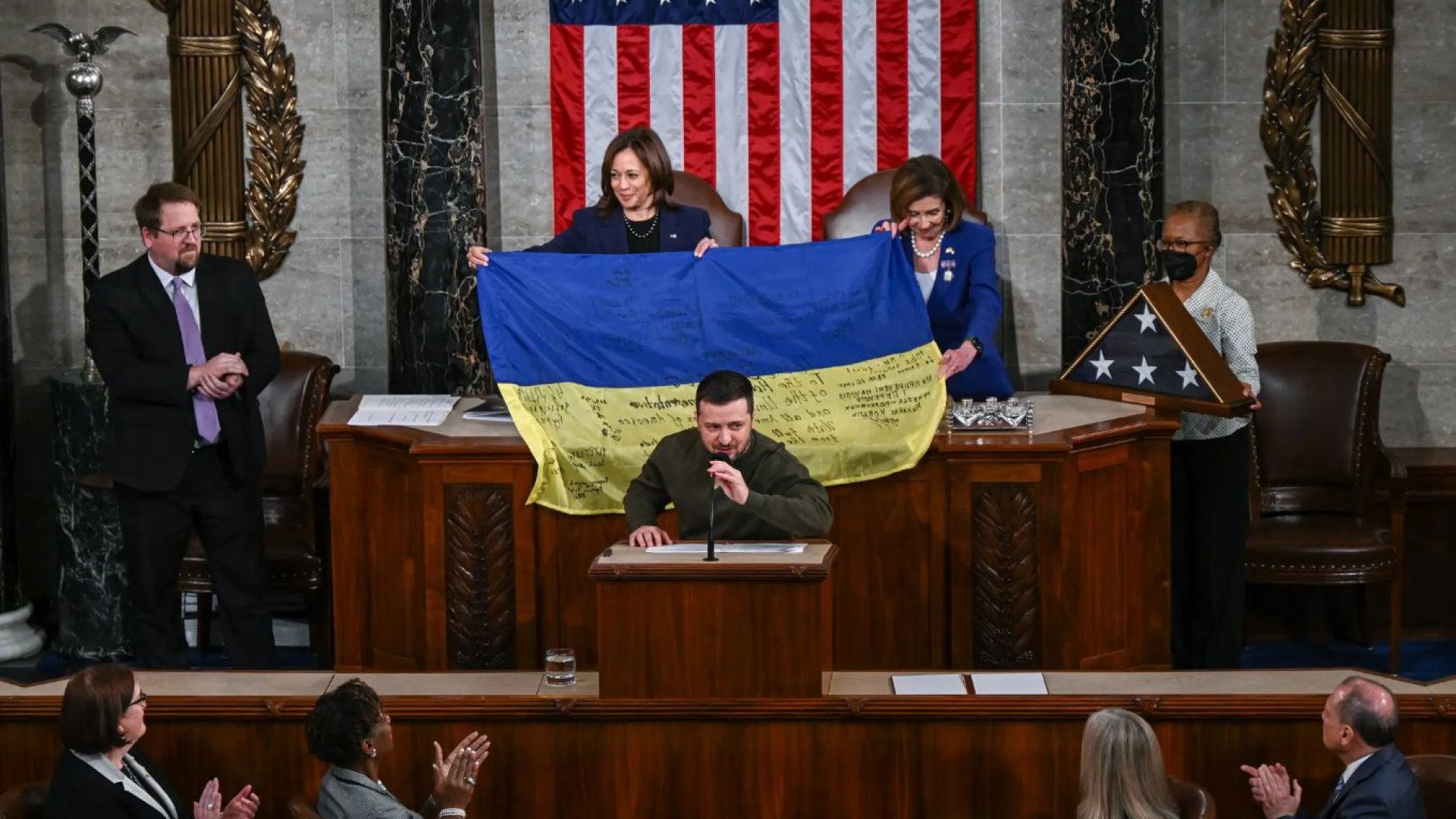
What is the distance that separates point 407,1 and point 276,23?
32.5 inches

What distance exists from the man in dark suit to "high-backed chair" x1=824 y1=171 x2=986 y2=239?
10.4 ft

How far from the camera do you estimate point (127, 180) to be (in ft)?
33.1

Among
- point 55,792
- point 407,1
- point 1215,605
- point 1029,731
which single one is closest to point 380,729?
point 55,792

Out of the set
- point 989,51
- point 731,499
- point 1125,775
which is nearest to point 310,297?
point 989,51

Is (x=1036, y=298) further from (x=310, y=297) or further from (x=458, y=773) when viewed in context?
(x=458, y=773)

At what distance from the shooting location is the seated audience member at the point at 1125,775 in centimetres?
512

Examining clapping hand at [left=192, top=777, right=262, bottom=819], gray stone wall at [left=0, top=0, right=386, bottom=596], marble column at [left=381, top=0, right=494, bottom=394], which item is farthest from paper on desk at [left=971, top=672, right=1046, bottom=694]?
gray stone wall at [left=0, top=0, right=386, bottom=596]

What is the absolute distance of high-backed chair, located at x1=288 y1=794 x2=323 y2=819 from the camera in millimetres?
5246

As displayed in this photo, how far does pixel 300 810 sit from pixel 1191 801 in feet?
7.79

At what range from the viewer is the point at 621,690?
6.01 meters

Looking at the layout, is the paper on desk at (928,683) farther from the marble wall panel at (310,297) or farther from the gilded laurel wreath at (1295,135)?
the marble wall panel at (310,297)

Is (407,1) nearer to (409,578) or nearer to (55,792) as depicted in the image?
(409,578)

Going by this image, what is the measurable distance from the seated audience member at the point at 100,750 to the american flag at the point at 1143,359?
170 inches

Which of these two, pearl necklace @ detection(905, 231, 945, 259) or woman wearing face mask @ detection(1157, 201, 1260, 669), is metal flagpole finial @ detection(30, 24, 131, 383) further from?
woman wearing face mask @ detection(1157, 201, 1260, 669)
